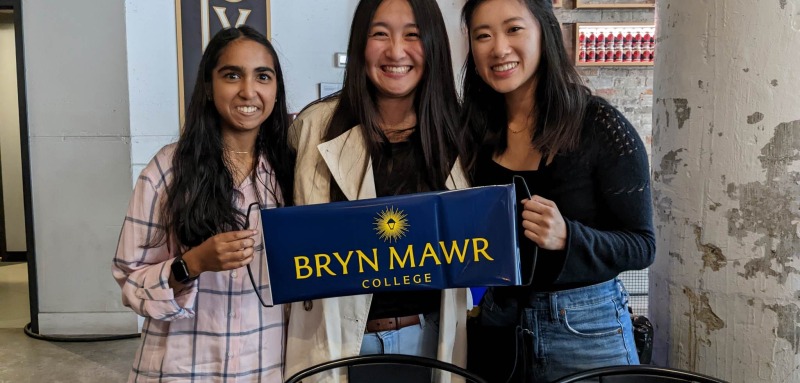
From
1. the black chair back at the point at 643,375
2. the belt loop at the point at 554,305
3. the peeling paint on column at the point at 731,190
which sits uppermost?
the peeling paint on column at the point at 731,190

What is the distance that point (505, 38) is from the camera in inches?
51.6

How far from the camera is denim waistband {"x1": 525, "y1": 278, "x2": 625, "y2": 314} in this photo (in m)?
1.23

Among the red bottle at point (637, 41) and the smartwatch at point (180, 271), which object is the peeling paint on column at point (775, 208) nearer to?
the smartwatch at point (180, 271)

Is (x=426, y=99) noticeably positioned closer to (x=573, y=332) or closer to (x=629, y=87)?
(x=573, y=332)

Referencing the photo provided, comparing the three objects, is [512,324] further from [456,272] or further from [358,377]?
[358,377]

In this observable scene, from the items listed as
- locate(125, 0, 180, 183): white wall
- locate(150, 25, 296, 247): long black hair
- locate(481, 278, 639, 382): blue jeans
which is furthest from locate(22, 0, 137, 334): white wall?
locate(481, 278, 639, 382): blue jeans

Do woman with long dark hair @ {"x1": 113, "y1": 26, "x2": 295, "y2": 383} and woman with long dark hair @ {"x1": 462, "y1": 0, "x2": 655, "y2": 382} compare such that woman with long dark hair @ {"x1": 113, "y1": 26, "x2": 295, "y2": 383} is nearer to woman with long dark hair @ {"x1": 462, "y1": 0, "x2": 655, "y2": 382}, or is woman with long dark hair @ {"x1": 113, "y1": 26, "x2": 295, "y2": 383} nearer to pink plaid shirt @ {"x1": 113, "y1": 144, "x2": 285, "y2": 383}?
pink plaid shirt @ {"x1": 113, "y1": 144, "x2": 285, "y2": 383}

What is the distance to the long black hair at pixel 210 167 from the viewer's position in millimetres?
1353

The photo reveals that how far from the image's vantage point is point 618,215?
119cm

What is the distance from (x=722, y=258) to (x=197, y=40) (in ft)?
11.8

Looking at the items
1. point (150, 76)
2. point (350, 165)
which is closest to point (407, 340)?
point (350, 165)

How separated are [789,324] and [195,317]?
143 centimetres

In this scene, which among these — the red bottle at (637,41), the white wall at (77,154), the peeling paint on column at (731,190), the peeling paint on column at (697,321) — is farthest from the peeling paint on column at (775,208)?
the white wall at (77,154)

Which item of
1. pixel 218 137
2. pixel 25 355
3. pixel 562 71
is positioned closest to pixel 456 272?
pixel 562 71
